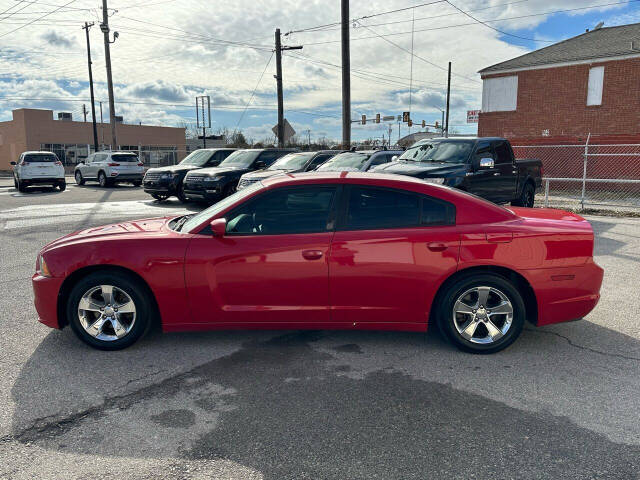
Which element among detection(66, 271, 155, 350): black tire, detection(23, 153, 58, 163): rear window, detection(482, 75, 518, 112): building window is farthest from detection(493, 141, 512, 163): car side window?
detection(23, 153, 58, 163): rear window

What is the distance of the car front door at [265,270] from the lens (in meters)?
4.24

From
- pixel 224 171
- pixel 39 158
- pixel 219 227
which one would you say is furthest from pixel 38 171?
pixel 219 227

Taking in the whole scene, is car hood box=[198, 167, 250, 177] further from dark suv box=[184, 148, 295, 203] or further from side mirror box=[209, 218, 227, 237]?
side mirror box=[209, 218, 227, 237]

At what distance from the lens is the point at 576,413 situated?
3406 millimetres

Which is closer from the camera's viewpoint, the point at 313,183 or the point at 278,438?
the point at 278,438

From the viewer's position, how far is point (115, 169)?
23984mm

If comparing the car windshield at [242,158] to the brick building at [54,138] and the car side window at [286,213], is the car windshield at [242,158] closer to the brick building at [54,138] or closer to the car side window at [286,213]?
the car side window at [286,213]

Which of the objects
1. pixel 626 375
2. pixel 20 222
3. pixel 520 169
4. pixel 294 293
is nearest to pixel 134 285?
pixel 294 293

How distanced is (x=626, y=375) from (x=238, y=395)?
290cm

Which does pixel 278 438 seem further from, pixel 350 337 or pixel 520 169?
pixel 520 169

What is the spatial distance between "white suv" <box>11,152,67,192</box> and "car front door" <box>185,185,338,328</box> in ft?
64.7

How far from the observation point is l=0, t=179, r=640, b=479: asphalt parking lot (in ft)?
9.43

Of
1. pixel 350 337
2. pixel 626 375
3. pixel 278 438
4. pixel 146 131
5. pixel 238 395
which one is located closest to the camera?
pixel 278 438

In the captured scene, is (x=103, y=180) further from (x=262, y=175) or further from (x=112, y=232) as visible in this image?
(x=112, y=232)
